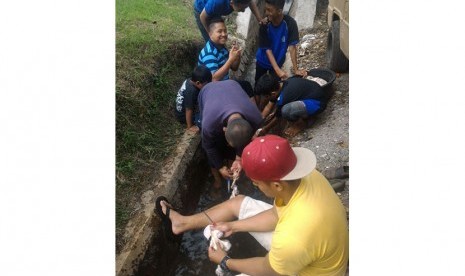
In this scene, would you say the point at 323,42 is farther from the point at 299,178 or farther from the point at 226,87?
the point at 299,178

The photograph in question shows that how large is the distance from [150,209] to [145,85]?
1582mm

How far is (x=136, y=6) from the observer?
5859mm

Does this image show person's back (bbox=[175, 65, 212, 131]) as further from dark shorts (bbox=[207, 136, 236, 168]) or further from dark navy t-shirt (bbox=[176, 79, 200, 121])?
dark shorts (bbox=[207, 136, 236, 168])

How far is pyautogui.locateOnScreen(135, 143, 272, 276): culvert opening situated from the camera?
10.6 ft

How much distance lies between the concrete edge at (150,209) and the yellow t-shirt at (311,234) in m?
1.12

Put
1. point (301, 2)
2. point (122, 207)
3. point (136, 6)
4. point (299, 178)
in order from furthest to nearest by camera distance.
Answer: point (301, 2) → point (136, 6) → point (122, 207) → point (299, 178)

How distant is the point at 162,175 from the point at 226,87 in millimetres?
969

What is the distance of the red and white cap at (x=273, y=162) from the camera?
2.11 metres

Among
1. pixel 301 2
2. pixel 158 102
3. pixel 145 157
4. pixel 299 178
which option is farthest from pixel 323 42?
pixel 299 178

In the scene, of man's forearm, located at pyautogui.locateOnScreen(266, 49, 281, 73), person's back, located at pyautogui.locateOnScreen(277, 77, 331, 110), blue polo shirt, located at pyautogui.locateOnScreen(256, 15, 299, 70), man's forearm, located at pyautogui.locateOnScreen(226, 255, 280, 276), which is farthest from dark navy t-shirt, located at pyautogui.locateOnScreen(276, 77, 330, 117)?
man's forearm, located at pyautogui.locateOnScreen(226, 255, 280, 276)

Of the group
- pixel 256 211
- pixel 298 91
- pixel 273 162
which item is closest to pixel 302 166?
pixel 273 162

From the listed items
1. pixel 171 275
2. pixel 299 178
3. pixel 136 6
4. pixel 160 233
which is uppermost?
pixel 299 178

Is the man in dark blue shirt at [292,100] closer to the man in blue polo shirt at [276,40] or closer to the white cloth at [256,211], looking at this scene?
the man in blue polo shirt at [276,40]

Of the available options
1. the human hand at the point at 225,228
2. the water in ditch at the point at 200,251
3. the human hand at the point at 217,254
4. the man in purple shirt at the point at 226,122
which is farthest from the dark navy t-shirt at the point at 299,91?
the human hand at the point at 217,254
